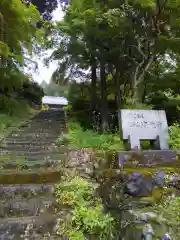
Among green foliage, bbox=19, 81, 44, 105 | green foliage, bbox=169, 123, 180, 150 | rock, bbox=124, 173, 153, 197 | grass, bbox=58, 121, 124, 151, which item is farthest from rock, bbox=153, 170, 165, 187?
green foliage, bbox=19, 81, 44, 105

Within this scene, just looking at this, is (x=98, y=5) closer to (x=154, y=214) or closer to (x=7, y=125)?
(x=7, y=125)

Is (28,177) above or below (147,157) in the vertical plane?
below

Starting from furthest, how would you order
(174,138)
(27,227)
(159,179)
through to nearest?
(174,138), (159,179), (27,227)

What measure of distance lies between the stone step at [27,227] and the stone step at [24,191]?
0.69 m

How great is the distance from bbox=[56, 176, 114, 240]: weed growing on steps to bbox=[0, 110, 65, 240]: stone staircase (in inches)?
7.5

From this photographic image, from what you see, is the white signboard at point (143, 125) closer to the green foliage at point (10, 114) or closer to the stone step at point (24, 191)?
the stone step at point (24, 191)

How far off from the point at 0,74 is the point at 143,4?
637cm

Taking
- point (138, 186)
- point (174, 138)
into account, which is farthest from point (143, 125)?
point (138, 186)

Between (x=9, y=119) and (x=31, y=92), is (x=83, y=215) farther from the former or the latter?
(x=31, y=92)

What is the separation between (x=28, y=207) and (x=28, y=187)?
594 mm

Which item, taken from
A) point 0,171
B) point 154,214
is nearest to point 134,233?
point 154,214

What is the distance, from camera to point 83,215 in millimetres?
4109

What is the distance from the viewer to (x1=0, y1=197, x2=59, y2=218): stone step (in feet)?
14.4

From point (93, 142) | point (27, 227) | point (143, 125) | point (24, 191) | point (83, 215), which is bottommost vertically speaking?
point (27, 227)
